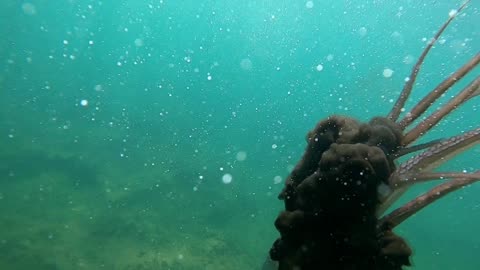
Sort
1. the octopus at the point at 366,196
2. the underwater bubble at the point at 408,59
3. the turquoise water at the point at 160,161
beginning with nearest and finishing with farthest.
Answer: the octopus at the point at 366,196 → the turquoise water at the point at 160,161 → the underwater bubble at the point at 408,59

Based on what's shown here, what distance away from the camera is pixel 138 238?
12641 mm

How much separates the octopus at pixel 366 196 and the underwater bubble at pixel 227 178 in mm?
17902

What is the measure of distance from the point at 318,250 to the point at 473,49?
5188 centimetres

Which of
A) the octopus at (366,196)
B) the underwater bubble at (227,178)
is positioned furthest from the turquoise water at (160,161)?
the octopus at (366,196)

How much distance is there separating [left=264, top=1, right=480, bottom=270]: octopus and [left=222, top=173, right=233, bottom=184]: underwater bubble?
17.9 m

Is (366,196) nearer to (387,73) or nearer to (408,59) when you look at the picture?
(408,59)

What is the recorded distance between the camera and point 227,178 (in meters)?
20.8

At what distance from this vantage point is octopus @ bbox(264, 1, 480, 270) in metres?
2.19

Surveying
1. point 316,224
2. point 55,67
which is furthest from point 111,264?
point 55,67

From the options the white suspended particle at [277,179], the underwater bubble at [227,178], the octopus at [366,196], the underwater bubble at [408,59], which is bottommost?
the octopus at [366,196]

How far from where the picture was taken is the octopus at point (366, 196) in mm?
2186

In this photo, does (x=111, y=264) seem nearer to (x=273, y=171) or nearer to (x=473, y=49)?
(x=273, y=171)

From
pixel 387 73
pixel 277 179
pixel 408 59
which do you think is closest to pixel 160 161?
pixel 277 179

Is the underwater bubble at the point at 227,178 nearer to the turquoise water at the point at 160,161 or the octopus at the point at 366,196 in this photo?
the turquoise water at the point at 160,161
